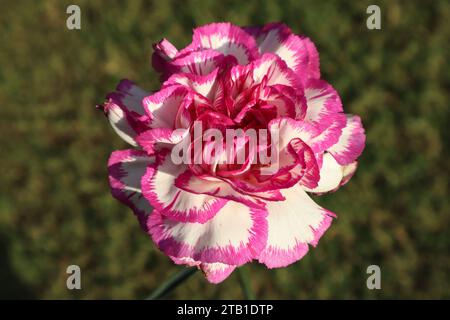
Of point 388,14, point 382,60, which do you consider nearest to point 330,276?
point 382,60

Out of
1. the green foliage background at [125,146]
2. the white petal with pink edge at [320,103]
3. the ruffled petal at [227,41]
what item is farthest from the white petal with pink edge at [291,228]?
the green foliage background at [125,146]

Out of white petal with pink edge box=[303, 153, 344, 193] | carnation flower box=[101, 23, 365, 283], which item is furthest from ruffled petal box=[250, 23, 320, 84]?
white petal with pink edge box=[303, 153, 344, 193]

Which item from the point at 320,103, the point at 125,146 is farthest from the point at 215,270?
the point at 125,146

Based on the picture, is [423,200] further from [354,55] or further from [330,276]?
[354,55]

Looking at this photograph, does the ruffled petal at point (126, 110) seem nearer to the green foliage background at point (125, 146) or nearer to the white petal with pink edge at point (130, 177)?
the white petal with pink edge at point (130, 177)

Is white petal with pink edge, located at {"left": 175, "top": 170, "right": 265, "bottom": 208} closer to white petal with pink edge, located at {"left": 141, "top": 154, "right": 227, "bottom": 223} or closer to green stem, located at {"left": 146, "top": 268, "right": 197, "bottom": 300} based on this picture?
white petal with pink edge, located at {"left": 141, "top": 154, "right": 227, "bottom": 223}

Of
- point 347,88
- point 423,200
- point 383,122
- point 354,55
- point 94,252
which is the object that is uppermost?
point 354,55
